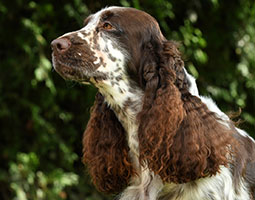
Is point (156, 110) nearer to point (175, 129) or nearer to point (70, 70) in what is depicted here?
point (175, 129)

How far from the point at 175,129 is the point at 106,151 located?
0.60 meters

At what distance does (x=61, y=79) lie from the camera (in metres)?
6.21

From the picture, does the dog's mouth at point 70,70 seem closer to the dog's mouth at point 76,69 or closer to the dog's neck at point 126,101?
the dog's mouth at point 76,69

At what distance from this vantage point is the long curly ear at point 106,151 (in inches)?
155

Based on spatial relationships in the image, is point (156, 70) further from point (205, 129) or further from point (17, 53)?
point (17, 53)

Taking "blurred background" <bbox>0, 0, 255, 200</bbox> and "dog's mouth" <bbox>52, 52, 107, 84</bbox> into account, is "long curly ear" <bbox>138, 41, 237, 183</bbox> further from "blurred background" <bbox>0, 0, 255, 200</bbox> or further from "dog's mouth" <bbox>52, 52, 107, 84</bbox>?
"blurred background" <bbox>0, 0, 255, 200</bbox>

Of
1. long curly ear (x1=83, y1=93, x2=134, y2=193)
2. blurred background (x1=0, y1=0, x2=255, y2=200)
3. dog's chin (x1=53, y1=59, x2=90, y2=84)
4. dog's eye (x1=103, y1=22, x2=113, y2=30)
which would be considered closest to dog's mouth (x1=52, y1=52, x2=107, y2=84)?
dog's chin (x1=53, y1=59, x2=90, y2=84)

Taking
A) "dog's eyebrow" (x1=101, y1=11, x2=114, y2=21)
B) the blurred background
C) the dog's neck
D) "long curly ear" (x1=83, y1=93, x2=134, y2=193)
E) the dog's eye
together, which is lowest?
the blurred background

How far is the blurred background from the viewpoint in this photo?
5.77m

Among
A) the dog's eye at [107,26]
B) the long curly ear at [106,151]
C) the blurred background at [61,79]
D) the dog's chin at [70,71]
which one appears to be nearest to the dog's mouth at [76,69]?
the dog's chin at [70,71]

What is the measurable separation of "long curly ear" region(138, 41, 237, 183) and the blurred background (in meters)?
1.88

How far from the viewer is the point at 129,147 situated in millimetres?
3908

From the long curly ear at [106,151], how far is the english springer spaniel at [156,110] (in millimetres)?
83

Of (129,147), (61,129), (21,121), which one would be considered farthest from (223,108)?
(129,147)
